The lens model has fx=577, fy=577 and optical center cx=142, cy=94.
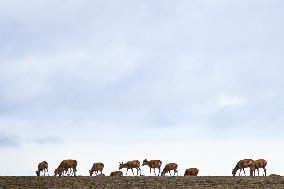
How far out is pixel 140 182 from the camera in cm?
3494

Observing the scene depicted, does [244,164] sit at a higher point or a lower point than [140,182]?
higher

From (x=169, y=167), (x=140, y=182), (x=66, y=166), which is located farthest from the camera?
(x=169, y=167)

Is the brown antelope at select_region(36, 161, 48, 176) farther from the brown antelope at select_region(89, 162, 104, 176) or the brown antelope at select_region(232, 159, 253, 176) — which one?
the brown antelope at select_region(232, 159, 253, 176)

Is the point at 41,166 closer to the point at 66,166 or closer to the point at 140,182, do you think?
the point at 66,166

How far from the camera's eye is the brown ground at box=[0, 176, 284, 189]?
34.0 metres

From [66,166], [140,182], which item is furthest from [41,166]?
[140,182]

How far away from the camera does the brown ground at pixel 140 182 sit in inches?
1337

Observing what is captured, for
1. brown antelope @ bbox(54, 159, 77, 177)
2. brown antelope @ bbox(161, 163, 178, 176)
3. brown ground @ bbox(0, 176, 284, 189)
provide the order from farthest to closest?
brown antelope @ bbox(161, 163, 178, 176)
brown antelope @ bbox(54, 159, 77, 177)
brown ground @ bbox(0, 176, 284, 189)

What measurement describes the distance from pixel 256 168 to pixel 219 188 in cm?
1288

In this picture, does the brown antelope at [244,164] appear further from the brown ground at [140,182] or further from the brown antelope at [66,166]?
the brown antelope at [66,166]

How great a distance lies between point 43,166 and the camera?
49281mm

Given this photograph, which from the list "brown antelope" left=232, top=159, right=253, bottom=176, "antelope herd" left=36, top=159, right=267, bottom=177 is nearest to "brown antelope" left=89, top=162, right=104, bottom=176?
"antelope herd" left=36, top=159, right=267, bottom=177

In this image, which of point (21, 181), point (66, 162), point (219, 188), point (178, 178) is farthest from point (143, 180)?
point (66, 162)

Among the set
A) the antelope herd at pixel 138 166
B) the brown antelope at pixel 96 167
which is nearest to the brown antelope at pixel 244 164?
the antelope herd at pixel 138 166
